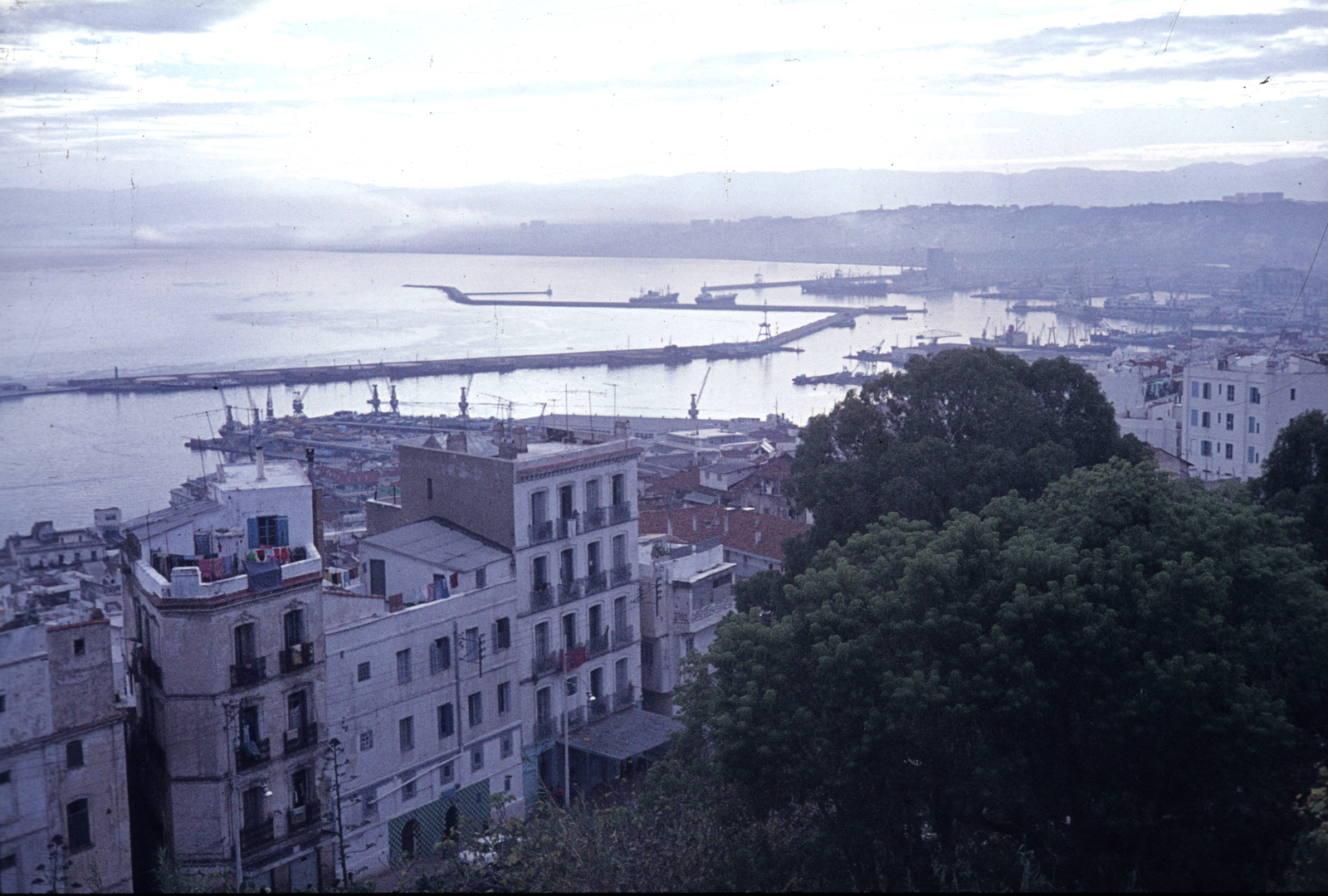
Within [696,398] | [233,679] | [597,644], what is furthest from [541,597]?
[696,398]

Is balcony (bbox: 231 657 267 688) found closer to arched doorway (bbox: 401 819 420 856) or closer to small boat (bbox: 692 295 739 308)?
arched doorway (bbox: 401 819 420 856)

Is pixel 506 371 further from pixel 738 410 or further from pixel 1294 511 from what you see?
pixel 1294 511

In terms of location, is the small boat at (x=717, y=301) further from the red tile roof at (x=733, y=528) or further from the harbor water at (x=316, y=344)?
the red tile roof at (x=733, y=528)

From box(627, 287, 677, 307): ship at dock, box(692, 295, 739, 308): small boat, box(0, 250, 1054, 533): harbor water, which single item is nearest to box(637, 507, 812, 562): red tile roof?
box(0, 250, 1054, 533): harbor water

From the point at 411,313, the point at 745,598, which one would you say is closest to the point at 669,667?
the point at 745,598

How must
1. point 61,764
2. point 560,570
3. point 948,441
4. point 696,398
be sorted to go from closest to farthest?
point 61,764
point 560,570
point 948,441
point 696,398

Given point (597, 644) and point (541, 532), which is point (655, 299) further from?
point (541, 532)
